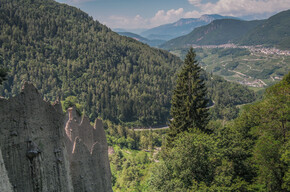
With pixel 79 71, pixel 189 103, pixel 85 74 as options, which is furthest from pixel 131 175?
pixel 79 71

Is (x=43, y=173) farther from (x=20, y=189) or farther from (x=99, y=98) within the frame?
(x=99, y=98)

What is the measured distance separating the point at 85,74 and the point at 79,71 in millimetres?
7017

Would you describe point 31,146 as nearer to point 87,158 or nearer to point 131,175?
point 87,158

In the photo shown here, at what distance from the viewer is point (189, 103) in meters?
31.0

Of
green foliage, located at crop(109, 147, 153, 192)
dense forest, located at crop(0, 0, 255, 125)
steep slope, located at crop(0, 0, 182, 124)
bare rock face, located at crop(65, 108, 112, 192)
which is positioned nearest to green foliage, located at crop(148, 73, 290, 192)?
bare rock face, located at crop(65, 108, 112, 192)

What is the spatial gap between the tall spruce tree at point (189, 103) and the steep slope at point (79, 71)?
10219 centimetres

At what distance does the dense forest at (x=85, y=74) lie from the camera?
13300cm

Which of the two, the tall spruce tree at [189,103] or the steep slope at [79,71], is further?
the steep slope at [79,71]

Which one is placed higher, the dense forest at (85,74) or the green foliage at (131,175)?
the dense forest at (85,74)

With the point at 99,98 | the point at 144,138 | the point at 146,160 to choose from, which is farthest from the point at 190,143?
the point at 99,98

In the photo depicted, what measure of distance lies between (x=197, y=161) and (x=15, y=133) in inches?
639

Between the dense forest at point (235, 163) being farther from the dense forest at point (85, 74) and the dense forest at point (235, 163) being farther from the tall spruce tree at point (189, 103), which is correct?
the dense forest at point (85, 74)

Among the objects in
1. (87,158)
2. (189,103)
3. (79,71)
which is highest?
(79,71)

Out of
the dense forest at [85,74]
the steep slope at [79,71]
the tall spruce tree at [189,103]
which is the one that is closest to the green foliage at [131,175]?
the tall spruce tree at [189,103]
